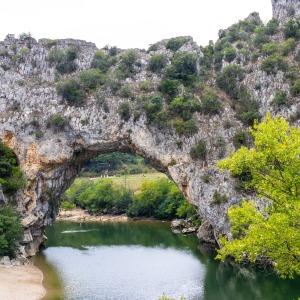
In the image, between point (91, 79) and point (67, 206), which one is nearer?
point (91, 79)

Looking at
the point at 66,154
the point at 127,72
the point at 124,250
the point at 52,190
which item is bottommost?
the point at 124,250

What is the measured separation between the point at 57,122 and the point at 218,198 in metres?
19.4

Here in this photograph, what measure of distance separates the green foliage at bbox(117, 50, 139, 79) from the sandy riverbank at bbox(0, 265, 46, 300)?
24.5 metres

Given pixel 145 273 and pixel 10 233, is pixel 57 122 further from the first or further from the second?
pixel 145 273

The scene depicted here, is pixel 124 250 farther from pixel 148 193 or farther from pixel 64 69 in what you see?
pixel 148 193

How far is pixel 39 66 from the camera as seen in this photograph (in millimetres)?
47562

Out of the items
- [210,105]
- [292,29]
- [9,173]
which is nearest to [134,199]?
[210,105]

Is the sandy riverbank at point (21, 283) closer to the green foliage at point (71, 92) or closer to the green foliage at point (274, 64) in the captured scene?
the green foliage at point (71, 92)

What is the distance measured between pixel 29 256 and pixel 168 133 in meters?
19.9

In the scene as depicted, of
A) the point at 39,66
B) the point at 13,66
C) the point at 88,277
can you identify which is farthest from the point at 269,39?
the point at 88,277

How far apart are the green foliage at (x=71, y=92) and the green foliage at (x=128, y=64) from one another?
18.0 ft

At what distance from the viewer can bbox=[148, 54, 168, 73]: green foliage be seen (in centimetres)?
4666

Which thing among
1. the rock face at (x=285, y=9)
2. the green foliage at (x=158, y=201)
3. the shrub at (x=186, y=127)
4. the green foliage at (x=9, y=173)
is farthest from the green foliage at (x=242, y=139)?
the green foliage at (x=158, y=201)

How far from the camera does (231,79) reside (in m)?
45.3
